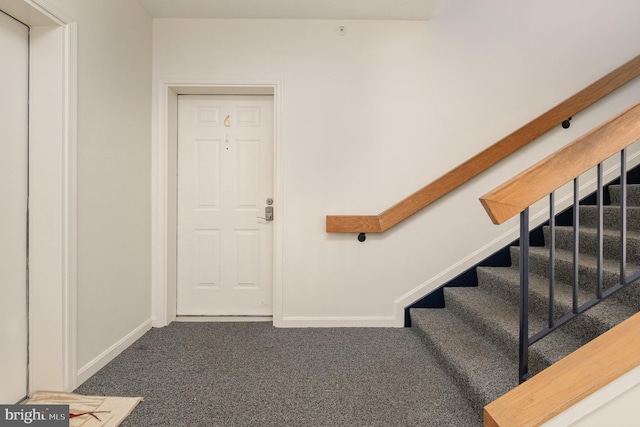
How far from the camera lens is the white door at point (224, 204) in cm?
278

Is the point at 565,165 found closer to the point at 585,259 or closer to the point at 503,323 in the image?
the point at 503,323

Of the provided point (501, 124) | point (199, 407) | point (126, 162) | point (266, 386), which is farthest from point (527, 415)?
point (126, 162)

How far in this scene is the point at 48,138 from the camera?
1.69 m

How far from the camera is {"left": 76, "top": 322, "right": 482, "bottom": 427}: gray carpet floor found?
1.50 m

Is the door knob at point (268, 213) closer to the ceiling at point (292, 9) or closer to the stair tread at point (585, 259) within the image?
the ceiling at point (292, 9)

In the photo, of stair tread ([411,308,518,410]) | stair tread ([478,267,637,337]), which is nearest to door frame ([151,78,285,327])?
stair tread ([411,308,518,410])

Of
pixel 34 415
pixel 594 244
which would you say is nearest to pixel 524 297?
pixel 594 244

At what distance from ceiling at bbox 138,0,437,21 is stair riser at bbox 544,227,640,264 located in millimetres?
1797

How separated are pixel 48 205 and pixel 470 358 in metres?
2.23

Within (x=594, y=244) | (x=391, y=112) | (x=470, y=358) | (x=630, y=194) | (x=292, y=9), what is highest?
(x=292, y=9)

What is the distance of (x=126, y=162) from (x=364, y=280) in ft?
6.08

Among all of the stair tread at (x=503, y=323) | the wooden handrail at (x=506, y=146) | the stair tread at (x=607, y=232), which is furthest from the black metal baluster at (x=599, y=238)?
the wooden handrail at (x=506, y=146)

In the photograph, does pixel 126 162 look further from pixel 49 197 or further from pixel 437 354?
pixel 437 354

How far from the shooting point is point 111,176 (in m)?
2.09
